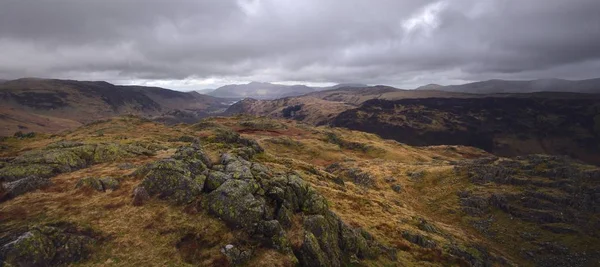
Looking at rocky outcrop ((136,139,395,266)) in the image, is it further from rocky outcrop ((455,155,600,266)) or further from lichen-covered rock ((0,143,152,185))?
rocky outcrop ((455,155,600,266))

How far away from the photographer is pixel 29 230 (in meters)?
23.2

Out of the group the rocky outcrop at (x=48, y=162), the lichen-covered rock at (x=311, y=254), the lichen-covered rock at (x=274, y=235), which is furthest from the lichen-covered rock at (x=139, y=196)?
the lichen-covered rock at (x=311, y=254)

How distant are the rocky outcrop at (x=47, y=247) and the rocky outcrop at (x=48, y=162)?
448 inches

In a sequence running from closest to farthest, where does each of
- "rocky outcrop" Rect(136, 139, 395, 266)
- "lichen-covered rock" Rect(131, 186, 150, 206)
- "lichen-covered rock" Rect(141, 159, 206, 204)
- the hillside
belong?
the hillside, "rocky outcrop" Rect(136, 139, 395, 266), "lichen-covered rock" Rect(131, 186, 150, 206), "lichen-covered rock" Rect(141, 159, 206, 204)

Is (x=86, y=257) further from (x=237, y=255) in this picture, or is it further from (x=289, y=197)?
(x=289, y=197)

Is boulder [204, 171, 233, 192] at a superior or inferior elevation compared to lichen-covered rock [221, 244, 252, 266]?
superior

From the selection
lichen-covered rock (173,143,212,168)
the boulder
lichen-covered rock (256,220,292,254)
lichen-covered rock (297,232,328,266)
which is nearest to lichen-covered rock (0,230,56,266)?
the boulder

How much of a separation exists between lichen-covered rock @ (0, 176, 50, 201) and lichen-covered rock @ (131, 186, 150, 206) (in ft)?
37.1

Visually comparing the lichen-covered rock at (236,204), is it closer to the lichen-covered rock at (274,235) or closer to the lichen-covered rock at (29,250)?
the lichen-covered rock at (274,235)

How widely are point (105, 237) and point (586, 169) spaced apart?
3544 inches

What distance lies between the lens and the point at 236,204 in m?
28.5

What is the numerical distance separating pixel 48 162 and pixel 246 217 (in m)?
29.2

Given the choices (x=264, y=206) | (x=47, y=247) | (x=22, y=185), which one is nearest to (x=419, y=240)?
(x=264, y=206)

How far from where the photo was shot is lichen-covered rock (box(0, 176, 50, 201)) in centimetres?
3016
